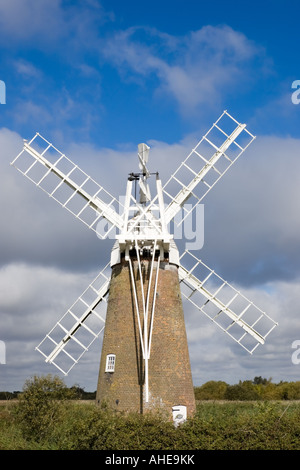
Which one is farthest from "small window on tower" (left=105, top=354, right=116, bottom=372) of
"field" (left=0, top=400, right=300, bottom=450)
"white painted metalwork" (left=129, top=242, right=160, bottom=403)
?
"field" (left=0, top=400, right=300, bottom=450)

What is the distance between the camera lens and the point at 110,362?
20.7 m

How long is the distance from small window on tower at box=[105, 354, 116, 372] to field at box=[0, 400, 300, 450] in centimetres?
199

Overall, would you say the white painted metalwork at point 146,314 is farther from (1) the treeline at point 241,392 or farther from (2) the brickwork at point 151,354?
(1) the treeline at point 241,392

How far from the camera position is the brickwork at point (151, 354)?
19688 mm

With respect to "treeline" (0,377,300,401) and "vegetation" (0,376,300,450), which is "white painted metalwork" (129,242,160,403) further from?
"treeline" (0,377,300,401)

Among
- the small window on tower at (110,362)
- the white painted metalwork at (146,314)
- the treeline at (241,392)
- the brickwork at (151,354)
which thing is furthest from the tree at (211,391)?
the white painted metalwork at (146,314)

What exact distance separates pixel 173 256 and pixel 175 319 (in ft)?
8.44

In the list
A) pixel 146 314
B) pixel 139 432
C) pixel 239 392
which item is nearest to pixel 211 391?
pixel 239 392

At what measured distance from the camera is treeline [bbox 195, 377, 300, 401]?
37.9m

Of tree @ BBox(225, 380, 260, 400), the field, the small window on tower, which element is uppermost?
tree @ BBox(225, 380, 260, 400)

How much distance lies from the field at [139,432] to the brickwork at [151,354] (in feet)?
3.14

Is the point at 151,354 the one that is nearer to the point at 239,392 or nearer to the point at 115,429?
the point at 115,429

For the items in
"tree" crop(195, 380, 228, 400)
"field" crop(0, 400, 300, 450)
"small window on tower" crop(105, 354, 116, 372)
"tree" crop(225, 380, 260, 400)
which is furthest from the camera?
"tree" crop(195, 380, 228, 400)
